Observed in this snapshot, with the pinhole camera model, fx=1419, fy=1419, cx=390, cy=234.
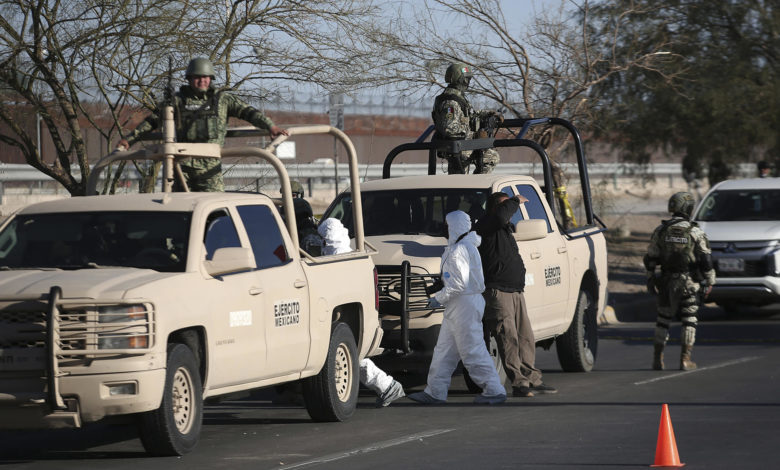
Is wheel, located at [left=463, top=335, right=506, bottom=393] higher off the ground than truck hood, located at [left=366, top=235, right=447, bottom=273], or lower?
lower

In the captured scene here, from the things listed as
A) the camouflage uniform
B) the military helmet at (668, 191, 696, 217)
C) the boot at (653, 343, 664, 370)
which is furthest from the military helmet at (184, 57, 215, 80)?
the boot at (653, 343, 664, 370)

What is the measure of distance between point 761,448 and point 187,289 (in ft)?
13.1

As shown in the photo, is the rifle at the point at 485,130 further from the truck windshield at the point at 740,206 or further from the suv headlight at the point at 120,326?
the suv headlight at the point at 120,326

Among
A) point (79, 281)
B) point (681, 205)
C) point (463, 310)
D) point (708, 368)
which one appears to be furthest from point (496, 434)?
point (681, 205)

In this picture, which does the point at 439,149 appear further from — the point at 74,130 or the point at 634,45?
the point at 634,45

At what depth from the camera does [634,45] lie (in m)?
25.1

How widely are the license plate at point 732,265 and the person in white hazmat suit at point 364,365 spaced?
893cm

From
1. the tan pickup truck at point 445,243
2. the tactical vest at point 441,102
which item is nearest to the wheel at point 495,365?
the tan pickup truck at point 445,243

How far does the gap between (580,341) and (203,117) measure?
529 centimetres

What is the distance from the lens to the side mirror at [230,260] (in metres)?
9.55

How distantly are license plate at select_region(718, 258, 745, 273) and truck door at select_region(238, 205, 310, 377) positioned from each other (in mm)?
10665

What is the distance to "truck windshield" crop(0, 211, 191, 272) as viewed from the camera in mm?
9773

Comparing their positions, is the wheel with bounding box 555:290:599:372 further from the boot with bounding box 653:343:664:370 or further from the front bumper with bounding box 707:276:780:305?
the front bumper with bounding box 707:276:780:305

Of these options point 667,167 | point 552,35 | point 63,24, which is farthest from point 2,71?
point 667,167
